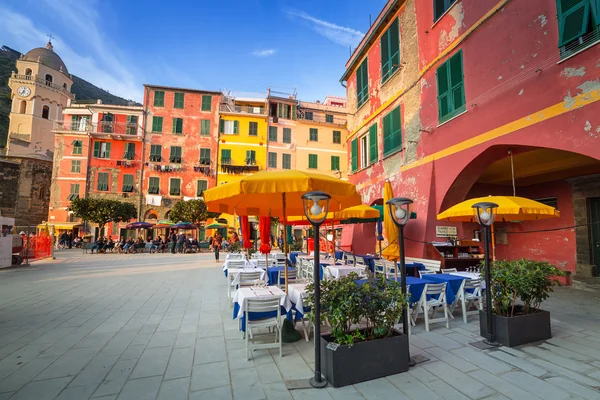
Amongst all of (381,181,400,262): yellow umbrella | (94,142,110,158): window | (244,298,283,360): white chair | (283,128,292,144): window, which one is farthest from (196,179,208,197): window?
(244,298,283,360): white chair

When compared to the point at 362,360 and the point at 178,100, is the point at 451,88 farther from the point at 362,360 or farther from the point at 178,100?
the point at 178,100

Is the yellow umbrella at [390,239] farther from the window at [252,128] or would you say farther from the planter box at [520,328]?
the window at [252,128]

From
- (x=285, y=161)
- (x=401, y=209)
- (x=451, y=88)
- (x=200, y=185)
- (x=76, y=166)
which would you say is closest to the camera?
(x=401, y=209)

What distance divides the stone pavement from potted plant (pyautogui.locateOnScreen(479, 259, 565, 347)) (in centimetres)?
17

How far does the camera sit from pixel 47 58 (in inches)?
1556

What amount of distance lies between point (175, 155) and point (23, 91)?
83.2ft

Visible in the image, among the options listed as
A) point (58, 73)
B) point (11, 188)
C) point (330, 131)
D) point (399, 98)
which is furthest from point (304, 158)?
point (58, 73)

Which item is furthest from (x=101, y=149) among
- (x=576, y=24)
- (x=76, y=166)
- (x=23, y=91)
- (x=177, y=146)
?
(x=576, y=24)

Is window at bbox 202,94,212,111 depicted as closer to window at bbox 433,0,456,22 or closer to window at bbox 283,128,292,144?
window at bbox 283,128,292,144

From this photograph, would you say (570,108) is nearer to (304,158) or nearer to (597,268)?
(597,268)

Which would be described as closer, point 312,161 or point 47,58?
point 312,161

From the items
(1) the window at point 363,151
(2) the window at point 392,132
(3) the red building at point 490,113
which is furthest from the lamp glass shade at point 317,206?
(1) the window at point 363,151

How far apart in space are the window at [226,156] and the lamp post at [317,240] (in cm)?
2631

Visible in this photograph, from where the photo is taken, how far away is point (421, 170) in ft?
28.4
